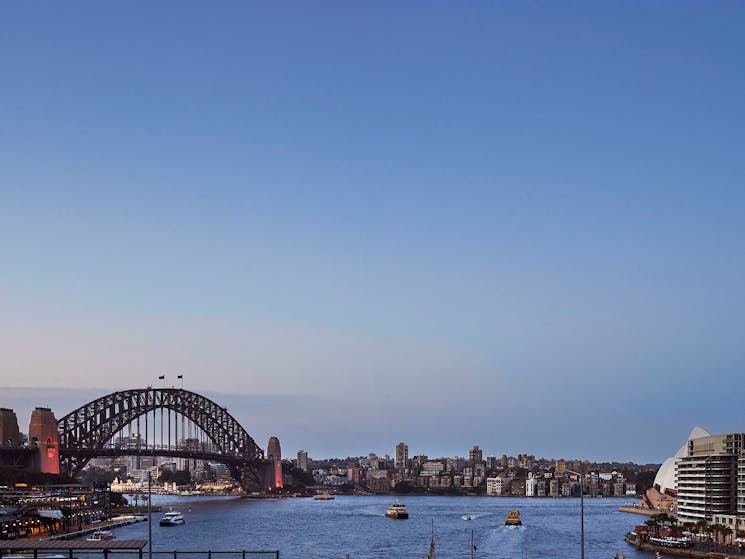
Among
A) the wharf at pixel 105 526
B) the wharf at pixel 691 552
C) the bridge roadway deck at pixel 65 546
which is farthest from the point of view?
the wharf at pixel 105 526

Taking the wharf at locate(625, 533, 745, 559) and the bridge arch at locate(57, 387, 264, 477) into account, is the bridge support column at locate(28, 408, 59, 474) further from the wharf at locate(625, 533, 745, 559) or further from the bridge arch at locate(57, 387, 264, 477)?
the wharf at locate(625, 533, 745, 559)

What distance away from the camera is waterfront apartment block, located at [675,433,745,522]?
94812 millimetres

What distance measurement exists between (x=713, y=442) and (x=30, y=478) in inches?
3151

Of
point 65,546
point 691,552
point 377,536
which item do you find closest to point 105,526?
point 377,536

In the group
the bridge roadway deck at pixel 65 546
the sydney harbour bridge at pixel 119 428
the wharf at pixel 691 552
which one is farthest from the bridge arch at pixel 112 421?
the bridge roadway deck at pixel 65 546

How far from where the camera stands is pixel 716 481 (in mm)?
96875

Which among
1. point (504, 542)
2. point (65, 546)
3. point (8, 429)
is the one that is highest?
point (65, 546)

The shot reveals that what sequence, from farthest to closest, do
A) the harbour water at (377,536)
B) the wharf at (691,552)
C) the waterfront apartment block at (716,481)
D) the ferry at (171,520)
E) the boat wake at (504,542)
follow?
the ferry at (171,520) → the waterfront apartment block at (716,481) → the boat wake at (504,542) → the harbour water at (377,536) → the wharf at (691,552)

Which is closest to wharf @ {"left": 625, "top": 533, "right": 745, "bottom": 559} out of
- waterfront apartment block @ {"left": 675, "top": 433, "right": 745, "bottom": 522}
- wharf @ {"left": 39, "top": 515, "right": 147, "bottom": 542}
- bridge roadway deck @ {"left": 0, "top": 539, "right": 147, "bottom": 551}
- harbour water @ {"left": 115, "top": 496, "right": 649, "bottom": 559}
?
harbour water @ {"left": 115, "top": 496, "right": 649, "bottom": 559}

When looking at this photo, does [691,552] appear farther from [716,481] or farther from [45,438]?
[45,438]

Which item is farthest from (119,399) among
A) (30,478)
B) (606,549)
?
(606,549)

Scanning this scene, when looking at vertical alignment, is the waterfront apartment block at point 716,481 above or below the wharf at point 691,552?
above

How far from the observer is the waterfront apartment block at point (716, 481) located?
94812mm

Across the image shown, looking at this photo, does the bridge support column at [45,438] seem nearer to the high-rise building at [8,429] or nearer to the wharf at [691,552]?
the high-rise building at [8,429]
